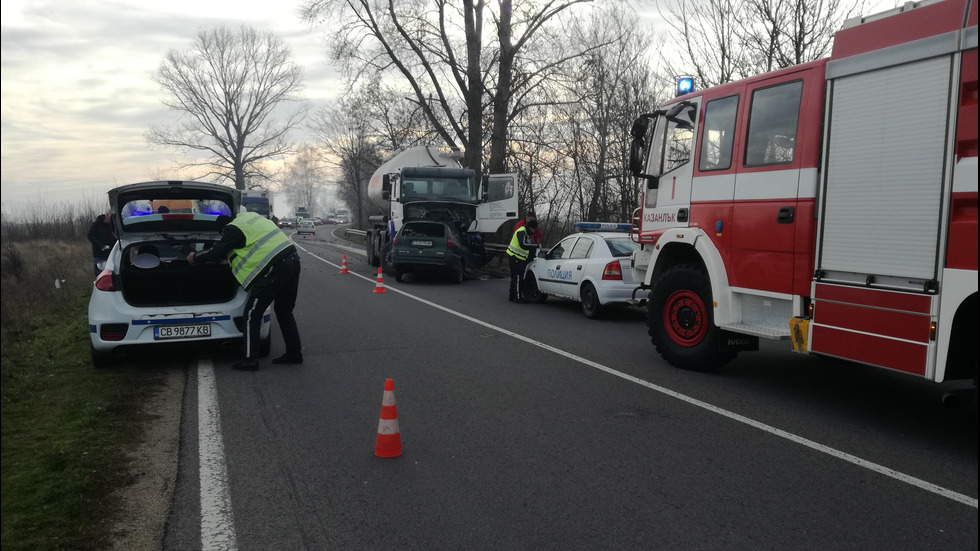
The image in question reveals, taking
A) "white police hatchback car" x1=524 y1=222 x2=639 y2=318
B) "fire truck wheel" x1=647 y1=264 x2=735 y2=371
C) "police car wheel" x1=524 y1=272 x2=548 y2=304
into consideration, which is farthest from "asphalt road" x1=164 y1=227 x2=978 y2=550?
"police car wheel" x1=524 y1=272 x2=548 y2=304

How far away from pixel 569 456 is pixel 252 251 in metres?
4.26

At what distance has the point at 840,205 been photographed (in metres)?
5.81

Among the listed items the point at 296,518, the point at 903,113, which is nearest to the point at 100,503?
the point at 296,518

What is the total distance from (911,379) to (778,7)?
9.88 meters

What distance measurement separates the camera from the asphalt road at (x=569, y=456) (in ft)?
12.8

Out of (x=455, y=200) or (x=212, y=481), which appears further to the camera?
(x=455, y=200)

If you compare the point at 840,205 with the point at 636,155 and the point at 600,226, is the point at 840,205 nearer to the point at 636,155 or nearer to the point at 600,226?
the point at 636,155

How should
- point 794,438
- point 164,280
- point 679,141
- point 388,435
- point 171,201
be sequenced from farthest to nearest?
point 164,280, point 171,201, point 679,141, point 794,438, point 388,435

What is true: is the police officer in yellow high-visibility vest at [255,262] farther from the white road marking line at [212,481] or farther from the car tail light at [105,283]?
the white road marking line at [212,481]

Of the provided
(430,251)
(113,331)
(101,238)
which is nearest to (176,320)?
(113,331)

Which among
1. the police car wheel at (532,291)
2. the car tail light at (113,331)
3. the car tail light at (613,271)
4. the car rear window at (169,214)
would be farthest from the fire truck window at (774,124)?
the police car wheel at (532,291)

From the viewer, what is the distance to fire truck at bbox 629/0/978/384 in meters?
4.94

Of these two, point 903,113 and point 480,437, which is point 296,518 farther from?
point 903,113

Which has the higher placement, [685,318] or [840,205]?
[840,205]
